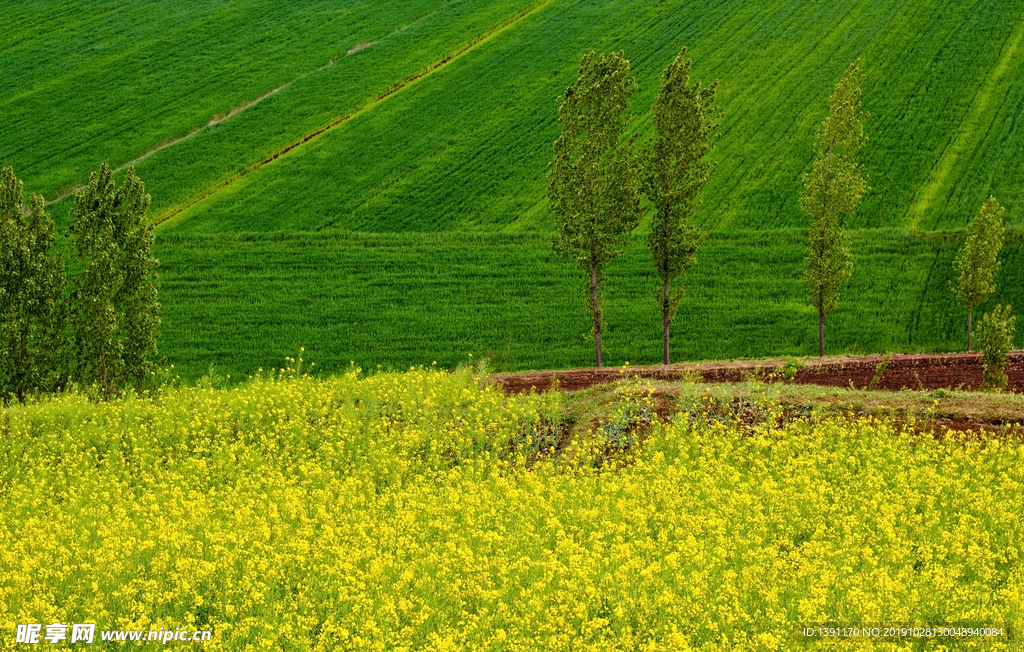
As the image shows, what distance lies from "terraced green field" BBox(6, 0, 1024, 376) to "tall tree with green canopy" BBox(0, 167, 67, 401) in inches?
346

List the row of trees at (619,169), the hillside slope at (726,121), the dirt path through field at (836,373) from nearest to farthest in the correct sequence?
the dirt path through field at (836,373), the row of trees at (619,169), the hillside slope at (726,121)

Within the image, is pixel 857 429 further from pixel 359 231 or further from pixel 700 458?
pixel 359 231

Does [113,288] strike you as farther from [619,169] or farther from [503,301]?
[503,301]

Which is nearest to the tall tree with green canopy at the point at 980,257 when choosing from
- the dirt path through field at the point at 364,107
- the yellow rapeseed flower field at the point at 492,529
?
the yellow rapeseed flower field at the point at 492,529

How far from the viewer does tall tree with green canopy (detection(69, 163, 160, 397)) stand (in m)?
21.7

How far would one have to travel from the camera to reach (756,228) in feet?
134

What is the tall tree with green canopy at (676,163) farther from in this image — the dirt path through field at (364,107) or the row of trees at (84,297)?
the dirt path through field at (364,107)

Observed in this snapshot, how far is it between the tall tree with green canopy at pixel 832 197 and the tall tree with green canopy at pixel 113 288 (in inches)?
745

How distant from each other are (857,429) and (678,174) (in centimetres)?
1299

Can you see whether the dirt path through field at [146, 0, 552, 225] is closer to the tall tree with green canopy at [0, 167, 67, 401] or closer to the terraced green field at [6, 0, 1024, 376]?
the terraced green field at [6, 0, 1024, 376]

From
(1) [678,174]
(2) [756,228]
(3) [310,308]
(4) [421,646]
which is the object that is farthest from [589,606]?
(2) [756,228]

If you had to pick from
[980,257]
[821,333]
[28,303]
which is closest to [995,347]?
[980,257]

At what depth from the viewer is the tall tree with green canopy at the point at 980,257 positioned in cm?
2992

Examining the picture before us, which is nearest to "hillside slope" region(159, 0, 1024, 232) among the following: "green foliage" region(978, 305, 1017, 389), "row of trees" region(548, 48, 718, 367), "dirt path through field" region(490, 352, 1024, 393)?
"dirt path through field" region(490, 352, 1024, 393)
